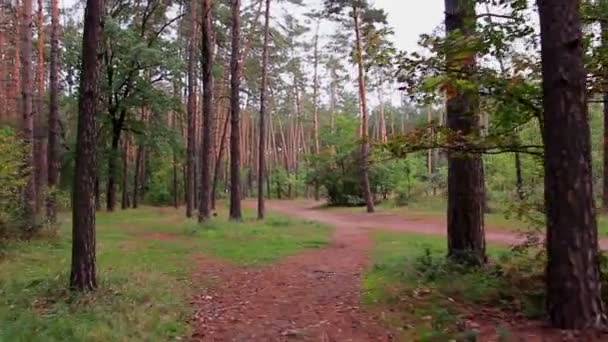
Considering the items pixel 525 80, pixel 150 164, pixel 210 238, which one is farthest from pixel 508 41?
pixel 150 164

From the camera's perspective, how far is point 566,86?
4.73 metres

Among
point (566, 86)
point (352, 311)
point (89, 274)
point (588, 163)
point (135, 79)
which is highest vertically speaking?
point (135, 79)

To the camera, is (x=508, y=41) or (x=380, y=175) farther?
(x=380, y=175)

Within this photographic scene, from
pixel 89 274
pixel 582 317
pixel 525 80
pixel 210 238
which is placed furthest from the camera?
pixel 210 238

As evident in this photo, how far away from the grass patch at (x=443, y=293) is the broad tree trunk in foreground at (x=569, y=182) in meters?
0.74

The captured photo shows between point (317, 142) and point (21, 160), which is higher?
point (317, 142)

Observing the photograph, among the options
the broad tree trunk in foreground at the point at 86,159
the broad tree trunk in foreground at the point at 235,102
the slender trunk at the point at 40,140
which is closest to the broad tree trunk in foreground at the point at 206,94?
the broad tree trunk in foreground at the point at 235,102

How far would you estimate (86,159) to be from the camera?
710cm

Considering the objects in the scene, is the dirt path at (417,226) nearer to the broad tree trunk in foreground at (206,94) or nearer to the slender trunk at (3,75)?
the broad tree trunk in foreground at (206,94)

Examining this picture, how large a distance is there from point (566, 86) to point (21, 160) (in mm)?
12284

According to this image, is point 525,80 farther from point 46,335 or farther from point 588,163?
point 46,335

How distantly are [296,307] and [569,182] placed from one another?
3.76 meters

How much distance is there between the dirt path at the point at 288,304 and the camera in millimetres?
5719

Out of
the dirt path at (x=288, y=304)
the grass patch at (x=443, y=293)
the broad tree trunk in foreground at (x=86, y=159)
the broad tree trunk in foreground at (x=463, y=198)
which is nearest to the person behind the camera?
the grass patch at (x=443, y=293)
